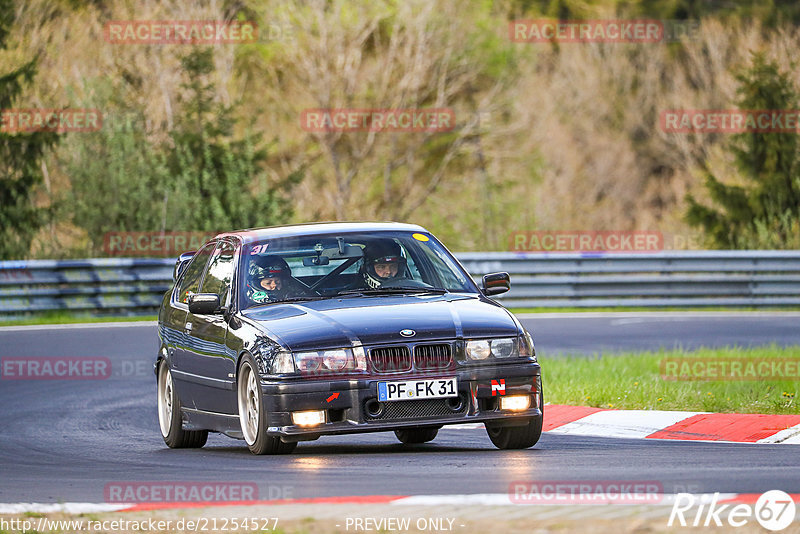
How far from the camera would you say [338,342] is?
902 cm

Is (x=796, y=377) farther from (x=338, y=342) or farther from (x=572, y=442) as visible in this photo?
(x=338, y=342)

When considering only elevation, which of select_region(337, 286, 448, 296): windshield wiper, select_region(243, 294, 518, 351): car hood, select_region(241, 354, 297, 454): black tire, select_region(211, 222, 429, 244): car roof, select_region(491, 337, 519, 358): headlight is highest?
select_region(211, 222, 429, 244): car roof

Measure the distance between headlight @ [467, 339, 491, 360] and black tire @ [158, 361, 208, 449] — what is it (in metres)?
2.75

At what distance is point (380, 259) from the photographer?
33.9ft

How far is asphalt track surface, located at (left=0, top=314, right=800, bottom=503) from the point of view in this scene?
756cm

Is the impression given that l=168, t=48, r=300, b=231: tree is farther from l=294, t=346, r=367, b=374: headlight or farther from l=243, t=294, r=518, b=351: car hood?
l=294, t=346, r=367, b=374: headlight

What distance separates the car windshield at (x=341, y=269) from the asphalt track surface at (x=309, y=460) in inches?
42.9

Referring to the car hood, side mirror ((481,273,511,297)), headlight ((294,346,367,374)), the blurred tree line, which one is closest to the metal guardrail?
the blurred tree line

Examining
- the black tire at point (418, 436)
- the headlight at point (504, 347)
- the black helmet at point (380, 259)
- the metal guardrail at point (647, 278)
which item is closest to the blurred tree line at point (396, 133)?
the metal guardrail at point (647, 278)

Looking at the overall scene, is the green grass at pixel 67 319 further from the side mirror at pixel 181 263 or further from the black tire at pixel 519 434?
the black tire at pixel 519 434

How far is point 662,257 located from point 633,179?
34.3 m

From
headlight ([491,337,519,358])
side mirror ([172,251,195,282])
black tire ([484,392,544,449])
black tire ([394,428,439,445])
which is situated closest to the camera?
headlight ([491,337,519,358])

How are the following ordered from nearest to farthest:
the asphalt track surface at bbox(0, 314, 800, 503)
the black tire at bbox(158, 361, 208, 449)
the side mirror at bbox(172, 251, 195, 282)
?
the asphalt track surface at bbox(0, 314, 800, 503), the black tire at bbox(158, 361, 208, 449), the side mirror at bbox(172, 251, 195, 282)

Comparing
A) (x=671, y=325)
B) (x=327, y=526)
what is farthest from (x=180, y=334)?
(x=671, y=325)
